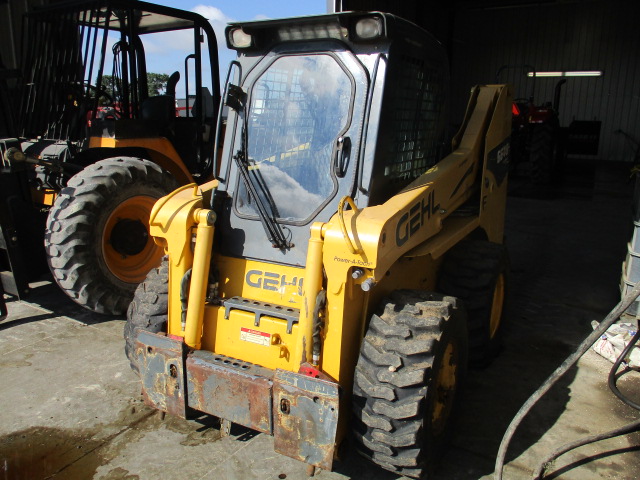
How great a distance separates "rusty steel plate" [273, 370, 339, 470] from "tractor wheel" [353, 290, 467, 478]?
19 centimetres

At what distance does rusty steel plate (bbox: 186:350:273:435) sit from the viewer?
282 centimetres

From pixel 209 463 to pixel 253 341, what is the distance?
0.75m

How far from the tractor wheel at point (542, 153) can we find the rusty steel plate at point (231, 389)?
11.3 metres

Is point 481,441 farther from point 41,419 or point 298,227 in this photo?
point 41,419

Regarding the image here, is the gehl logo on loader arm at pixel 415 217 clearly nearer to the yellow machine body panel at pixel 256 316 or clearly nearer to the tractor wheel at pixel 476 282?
the yellow machine body panel at pixel 256 316

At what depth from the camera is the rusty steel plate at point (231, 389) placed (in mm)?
2824

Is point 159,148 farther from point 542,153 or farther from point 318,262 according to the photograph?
point 542,153

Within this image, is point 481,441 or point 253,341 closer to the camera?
point 253,341

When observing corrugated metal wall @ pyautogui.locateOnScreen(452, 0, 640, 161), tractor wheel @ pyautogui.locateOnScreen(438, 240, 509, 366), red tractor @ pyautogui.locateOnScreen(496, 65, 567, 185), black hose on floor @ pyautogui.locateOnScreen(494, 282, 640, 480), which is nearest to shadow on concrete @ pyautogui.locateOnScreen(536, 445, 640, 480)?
black hose on floor @ pyautogui.locateOnScreen(494, 282, 640, 480)

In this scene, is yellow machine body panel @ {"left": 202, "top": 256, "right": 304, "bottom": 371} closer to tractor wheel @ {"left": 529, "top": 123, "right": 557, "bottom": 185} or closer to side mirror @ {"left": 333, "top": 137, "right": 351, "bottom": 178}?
side mirror @ {"left": 333, "top": 137, "right": 351, "bottom": 178}

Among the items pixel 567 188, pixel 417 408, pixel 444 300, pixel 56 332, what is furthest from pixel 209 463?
pixel 567 188

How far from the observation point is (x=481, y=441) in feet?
11.1

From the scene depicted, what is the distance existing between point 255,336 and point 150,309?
28.0 inches

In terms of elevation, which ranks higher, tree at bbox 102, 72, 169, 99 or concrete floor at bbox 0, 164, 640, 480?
tree at bbox 102, 72, 169, 99
